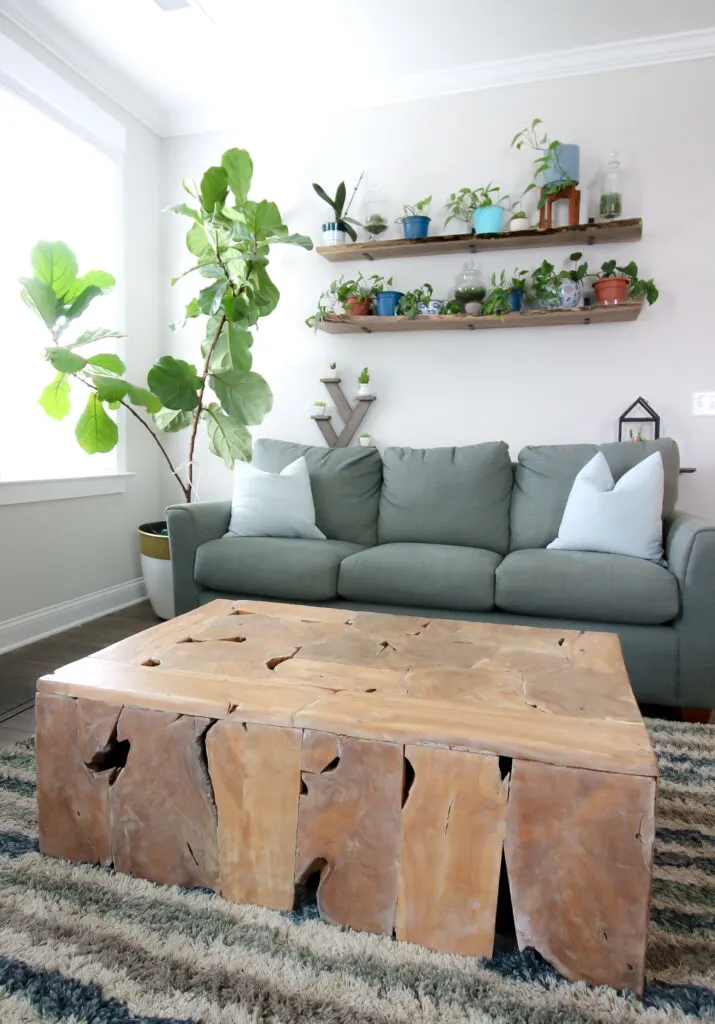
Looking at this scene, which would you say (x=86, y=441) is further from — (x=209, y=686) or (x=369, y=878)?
(x=369, y=878)

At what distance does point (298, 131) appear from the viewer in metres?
3.44

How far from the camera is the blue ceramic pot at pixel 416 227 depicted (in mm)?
3115

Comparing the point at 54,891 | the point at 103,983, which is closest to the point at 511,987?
the point at 103,983

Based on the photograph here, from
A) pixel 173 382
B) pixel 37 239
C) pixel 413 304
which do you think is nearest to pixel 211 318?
pixel 173 382

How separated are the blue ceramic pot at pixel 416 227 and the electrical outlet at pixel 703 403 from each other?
4.81 ft

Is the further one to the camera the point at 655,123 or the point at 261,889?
the point at 655,123

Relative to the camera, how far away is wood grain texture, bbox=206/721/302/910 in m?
1.06

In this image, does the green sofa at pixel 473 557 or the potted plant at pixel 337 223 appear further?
the potted plant at pixel 337 223

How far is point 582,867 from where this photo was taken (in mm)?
934

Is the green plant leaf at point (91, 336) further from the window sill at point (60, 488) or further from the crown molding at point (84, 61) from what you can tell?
the crown molding at point (84, 61)

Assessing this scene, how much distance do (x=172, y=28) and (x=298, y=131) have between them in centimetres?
80

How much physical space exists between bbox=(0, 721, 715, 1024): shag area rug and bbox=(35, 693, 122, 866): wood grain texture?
53mm

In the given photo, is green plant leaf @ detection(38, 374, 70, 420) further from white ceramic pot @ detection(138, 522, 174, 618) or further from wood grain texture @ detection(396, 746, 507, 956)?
wood grain texture @ detection(396, 746, 507, 956)

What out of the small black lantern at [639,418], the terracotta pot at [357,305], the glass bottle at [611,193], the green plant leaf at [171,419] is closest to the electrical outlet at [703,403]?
the small black lantern at [639,418]
